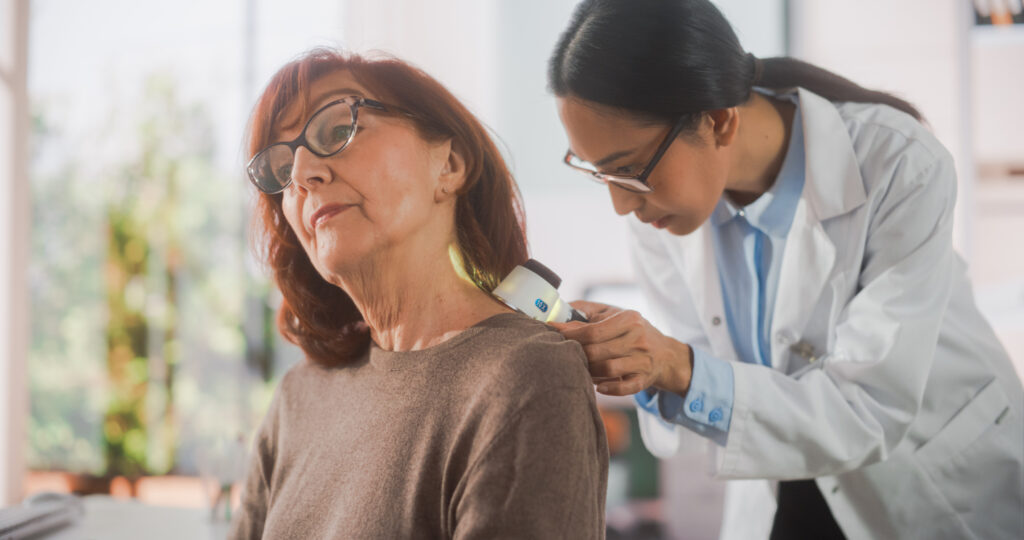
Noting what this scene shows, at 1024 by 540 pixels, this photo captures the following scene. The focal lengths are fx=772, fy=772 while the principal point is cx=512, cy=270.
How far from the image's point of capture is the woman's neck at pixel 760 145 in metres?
1.22

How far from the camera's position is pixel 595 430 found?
2.65ft

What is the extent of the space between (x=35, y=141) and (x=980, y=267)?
408 cm

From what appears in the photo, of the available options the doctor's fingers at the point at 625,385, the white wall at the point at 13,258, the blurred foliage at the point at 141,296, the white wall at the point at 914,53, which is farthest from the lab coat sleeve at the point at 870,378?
the blurred foliage at the point at 141,296

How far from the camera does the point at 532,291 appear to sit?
92cm

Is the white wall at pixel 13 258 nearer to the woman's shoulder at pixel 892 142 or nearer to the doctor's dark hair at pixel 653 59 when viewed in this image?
the doctor's dark hair at pixel 653 59

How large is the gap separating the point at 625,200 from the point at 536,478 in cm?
53

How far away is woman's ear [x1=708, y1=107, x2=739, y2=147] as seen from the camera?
3.63 ft

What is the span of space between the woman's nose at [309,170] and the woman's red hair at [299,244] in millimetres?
59

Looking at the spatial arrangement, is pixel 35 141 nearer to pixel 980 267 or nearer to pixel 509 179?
pixel 509 179

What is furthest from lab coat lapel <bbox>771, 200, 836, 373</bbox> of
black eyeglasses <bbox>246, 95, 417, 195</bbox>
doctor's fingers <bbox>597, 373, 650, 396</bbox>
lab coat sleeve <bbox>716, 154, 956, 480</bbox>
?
black eyeglasses <bbox>246, 95, 417, 195</bbox>

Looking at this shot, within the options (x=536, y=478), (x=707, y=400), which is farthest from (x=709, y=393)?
(x=536, y=478)

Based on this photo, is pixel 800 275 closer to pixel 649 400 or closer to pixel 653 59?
pixel 649 400

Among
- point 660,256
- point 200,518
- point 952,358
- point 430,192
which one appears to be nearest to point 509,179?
point 430,192

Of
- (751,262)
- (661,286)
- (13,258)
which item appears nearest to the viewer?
(751,262)
